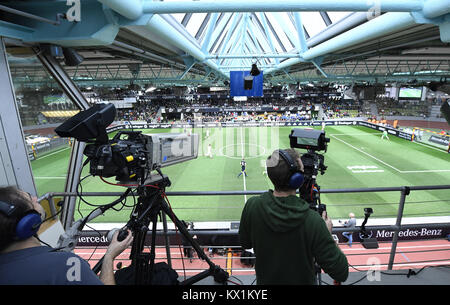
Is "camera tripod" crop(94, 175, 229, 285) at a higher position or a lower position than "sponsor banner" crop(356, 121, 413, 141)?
higher

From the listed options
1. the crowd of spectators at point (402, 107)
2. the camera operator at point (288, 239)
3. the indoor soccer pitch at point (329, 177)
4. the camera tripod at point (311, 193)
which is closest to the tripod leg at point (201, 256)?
the camera operator at point (288, 239)

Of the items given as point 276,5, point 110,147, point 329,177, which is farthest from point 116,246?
point 329,177

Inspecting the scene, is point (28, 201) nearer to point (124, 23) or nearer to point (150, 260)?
point (150, 260)

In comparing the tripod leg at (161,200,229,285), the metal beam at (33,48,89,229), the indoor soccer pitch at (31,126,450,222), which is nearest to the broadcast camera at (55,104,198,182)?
the tripod leg at (161,200,229,285)

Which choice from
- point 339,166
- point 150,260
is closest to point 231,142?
point 339,166

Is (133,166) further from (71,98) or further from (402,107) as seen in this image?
(402,107)

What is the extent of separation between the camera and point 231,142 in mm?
23641

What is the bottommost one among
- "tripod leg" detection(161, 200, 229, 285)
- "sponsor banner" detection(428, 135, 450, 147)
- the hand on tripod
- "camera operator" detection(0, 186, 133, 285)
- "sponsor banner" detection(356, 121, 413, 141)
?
"sponsor banner" detection(428, 135, 450, 147)

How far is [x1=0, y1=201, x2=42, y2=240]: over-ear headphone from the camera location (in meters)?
1.09

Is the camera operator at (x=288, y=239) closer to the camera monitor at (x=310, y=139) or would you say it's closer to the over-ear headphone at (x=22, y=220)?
the camera monitor at (x=310, y=139)

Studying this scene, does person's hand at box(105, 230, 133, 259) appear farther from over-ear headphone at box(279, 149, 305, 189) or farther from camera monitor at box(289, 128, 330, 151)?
camera monitor at box(289, 128, 330, 151)

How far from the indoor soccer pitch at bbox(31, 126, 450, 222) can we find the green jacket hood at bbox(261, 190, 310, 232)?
4.88 meters

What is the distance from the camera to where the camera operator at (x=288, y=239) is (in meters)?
1.32
